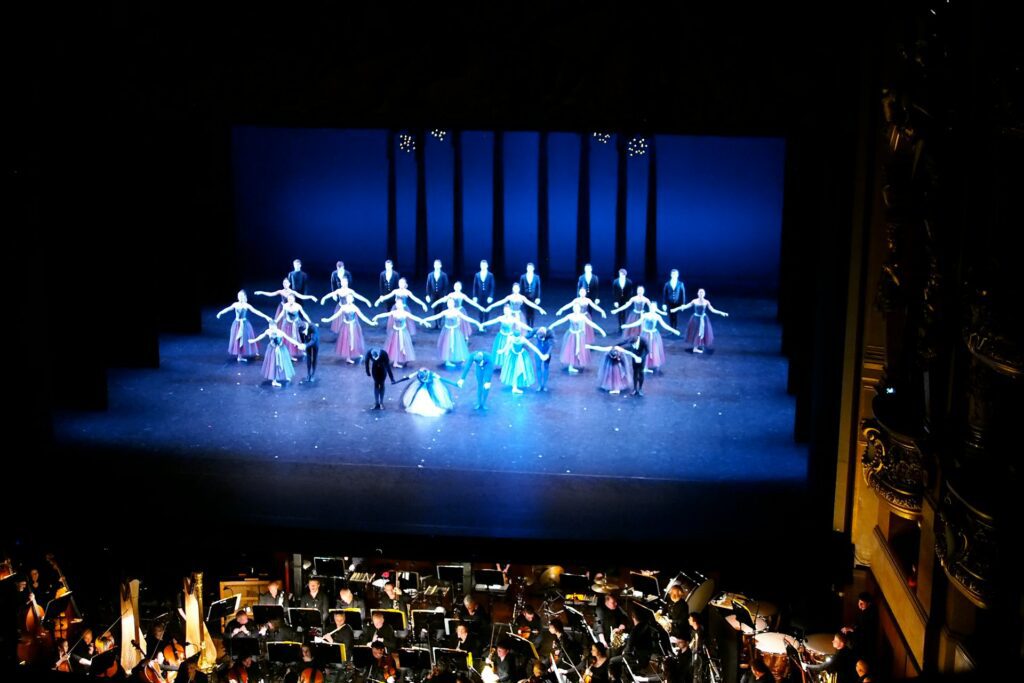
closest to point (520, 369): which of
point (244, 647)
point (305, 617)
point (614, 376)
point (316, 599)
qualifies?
point (614, 376)

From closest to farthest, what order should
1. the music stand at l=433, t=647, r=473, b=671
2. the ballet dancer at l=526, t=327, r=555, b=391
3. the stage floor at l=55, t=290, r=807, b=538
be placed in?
the music stand at l=433, t=647, r=473, b=671
the stage floor at l=55, t=290, r=807, b=538
the ballet dancer at l=526, t=327, r=555, b=391

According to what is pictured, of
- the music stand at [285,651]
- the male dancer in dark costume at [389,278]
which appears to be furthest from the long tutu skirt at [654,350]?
the music stand at [285,651]

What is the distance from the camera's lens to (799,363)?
12469mm

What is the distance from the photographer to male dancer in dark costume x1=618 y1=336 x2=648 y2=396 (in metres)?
13.1

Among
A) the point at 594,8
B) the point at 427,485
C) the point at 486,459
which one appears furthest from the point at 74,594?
the point at 594,8

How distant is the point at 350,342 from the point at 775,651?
7379mm

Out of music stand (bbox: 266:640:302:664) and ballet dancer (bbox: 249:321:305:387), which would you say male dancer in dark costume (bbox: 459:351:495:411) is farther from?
music stand (bbox: 266:640:302:664)

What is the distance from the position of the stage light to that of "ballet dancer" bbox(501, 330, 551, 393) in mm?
5197

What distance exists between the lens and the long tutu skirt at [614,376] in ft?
43.6

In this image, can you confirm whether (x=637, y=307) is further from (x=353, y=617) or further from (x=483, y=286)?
(x=353, y=617)

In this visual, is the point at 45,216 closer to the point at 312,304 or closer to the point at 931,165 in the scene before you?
the point at 312,304

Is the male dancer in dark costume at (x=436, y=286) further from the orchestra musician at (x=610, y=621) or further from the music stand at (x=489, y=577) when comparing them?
the orchestra musician at (x=610, y=621)

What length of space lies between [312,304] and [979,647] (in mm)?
12195

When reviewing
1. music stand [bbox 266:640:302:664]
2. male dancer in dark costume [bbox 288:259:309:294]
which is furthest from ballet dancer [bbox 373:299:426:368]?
music stand [bbox 266:640:302:664]
